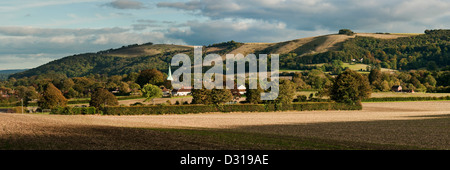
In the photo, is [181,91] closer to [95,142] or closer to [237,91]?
[237,91]

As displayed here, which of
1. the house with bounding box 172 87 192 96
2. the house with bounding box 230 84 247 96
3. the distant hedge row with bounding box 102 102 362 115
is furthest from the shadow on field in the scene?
the house with bounding box 172 87 192 96

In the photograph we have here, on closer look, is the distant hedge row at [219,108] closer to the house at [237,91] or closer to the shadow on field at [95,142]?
the house at [237,91]

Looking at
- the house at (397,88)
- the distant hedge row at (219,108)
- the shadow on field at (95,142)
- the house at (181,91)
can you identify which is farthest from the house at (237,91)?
the shadow on field at (95,142)

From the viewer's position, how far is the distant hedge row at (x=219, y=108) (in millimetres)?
70312

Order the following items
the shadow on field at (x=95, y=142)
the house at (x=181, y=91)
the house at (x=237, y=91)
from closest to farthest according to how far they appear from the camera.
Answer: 1. the shadow on field at (x=95, y=142)
2. the house at (x=237, y=91)
3. the house at (x=181, y=91)

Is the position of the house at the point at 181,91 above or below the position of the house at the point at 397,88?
below

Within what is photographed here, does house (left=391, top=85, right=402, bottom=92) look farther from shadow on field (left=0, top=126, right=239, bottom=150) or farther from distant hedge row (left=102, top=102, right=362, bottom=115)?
shadow on field (left=0, top=126, right=239, bottom=150)

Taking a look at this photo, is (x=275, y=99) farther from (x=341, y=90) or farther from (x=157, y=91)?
(x=157, y=91)

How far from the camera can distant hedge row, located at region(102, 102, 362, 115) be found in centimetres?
7031

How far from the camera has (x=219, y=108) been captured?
75.6m

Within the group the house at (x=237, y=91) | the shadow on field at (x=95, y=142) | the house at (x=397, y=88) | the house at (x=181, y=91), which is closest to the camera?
the shadow on field at (x=95, y=142)

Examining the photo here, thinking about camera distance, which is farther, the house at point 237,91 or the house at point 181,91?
the house at point 181,91

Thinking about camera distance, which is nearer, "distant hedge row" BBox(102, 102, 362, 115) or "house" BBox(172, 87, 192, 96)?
"distant hedge row" BBox(102, 102, 362, 115)
